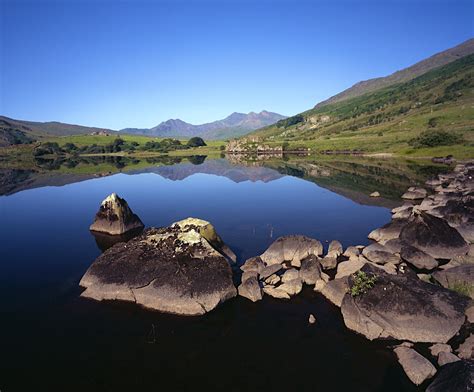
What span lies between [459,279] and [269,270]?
14.9 metres

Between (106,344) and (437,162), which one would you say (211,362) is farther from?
(437,162)

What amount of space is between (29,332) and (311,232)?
33.2m

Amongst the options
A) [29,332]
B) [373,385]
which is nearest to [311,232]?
[373,385]

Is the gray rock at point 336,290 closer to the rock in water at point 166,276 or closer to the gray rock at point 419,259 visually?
the rock in water at point 166,276

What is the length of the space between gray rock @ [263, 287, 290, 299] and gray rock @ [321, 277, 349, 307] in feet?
10.4

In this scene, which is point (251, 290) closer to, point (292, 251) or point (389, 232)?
point (292, 251)

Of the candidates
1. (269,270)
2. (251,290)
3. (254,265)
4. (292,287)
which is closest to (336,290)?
(292,287)

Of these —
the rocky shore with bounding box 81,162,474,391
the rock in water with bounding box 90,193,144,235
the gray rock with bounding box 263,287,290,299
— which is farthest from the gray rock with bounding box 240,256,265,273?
the rock in water with bounding box 90,193,144,235

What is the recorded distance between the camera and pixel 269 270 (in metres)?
30.0

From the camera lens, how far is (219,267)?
88.4ft

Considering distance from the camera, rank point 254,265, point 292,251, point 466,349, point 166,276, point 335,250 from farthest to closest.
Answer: point 335,250 < point 292,251 < point 254,265 < point 166,276 < point 466,349

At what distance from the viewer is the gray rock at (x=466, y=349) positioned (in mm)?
18033

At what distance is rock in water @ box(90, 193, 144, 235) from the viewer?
146 feet

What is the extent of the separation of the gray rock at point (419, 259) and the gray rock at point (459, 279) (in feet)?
14.4
